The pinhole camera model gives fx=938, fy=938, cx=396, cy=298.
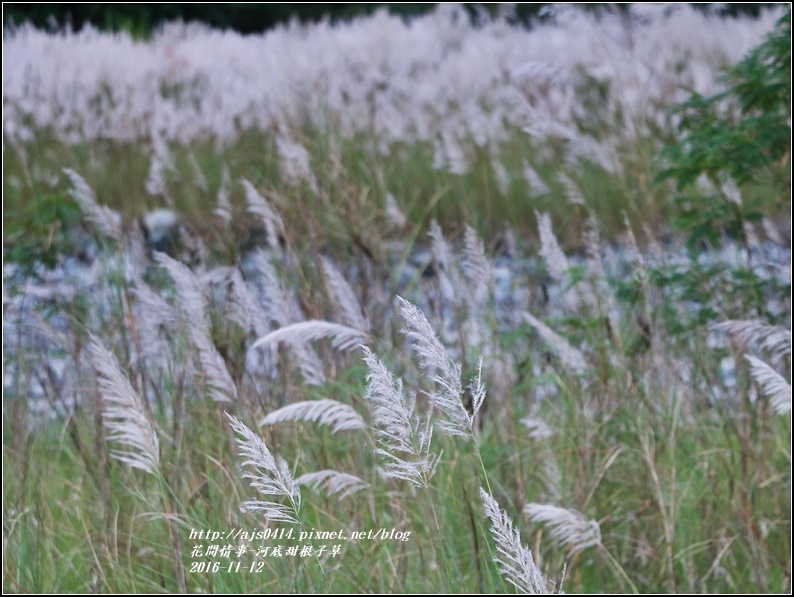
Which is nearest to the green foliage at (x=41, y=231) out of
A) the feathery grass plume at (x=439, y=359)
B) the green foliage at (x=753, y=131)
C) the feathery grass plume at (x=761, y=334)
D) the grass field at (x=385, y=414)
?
the grass field at (x=385, y=414)

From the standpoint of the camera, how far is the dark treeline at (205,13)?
6.64 metres

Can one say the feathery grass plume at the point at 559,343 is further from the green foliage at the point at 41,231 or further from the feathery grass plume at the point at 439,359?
the green foliage at the point at 41,231

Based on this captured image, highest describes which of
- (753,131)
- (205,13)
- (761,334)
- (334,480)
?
(205,13)

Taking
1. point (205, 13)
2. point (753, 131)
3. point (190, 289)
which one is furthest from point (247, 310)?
point (205, 13)

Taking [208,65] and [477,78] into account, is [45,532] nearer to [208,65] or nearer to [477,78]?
[208,65]

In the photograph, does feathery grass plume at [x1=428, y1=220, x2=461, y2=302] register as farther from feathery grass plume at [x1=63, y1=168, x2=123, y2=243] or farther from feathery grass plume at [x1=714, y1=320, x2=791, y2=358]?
feathery grass plume at [x1=63, y1=168, x2=123, y2=243]

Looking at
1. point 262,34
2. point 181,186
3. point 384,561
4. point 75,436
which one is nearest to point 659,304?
point 384,561

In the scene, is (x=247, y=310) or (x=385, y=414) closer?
(x=385, y=414)

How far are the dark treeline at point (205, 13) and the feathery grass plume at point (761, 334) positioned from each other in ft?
16.7

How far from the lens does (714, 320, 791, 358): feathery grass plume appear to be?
1.49 meters

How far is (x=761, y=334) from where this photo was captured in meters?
1.67

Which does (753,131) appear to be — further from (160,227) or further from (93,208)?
(160,227)

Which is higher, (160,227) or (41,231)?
(160,227)

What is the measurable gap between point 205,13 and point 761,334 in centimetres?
693
